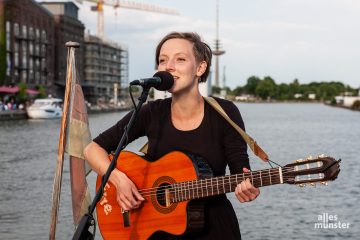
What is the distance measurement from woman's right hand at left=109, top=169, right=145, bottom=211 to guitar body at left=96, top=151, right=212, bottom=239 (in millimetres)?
97

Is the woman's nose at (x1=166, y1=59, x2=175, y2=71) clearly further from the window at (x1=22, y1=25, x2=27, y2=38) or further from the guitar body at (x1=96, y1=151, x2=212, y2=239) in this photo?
the window at (x1=22, y1=25, x2=27, y2=38)

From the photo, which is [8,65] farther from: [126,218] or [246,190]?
[246,190]

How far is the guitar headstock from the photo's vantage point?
4.06 meters

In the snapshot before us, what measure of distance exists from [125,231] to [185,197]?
2.37 feet

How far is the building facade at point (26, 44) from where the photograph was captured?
95.7 metres

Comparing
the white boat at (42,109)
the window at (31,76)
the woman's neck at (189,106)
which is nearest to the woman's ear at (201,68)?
the woman's neck at (189,106)

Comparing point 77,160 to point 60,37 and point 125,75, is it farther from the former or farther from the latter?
point 125,75

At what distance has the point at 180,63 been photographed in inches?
184

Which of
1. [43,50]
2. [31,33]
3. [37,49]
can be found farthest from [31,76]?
[43,50]

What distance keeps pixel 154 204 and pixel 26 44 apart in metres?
105

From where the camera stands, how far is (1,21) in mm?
92188

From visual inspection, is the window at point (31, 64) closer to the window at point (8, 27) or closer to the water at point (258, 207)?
the window at point (8, 27)

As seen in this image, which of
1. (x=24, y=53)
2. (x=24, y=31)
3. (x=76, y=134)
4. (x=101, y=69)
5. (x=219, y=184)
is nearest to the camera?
(x=219, y=184)

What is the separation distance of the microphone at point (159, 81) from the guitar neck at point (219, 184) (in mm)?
692
